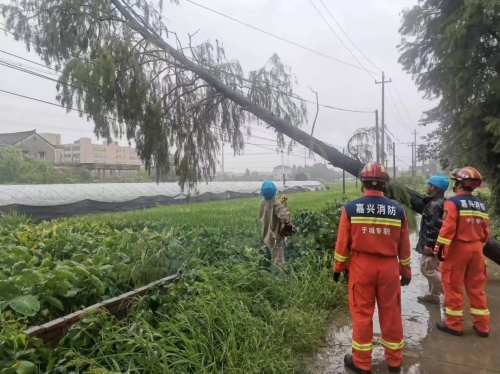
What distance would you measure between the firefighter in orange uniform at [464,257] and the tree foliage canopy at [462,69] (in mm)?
4652

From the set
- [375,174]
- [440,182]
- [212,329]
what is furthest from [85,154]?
[375,174]

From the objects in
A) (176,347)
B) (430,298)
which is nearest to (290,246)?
(430,298)

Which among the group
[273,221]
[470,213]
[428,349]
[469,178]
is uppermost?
[469,178]

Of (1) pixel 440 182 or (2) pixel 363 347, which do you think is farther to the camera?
(1) pixel 440 182

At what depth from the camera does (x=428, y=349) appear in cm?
359

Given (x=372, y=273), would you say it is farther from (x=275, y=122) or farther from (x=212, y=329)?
(x=275, y=122)

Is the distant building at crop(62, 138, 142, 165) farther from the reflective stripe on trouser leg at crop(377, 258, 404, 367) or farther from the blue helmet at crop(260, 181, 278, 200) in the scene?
the reflective stripe on trouser leg at crop(377, 258, 404, 367)

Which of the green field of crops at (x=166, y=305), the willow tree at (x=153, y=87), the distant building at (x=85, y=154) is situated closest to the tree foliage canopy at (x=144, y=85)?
the willow tree at (x=153, y=87)

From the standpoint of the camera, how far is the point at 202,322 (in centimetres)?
306

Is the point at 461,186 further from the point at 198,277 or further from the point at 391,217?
the point at 198,277

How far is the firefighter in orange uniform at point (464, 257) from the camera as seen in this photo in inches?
154

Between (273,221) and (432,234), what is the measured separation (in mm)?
2031

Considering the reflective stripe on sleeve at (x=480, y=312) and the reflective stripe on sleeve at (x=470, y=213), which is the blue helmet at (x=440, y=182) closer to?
the reflective stripe on sleeve at (x=470, y=213)

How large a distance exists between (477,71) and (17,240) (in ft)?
30.8
